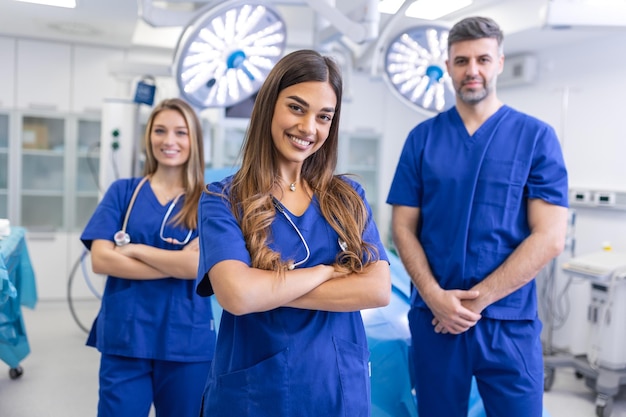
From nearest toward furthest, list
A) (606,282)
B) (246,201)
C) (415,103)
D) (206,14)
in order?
(246,201), (206,14), (415,103), (606,282)

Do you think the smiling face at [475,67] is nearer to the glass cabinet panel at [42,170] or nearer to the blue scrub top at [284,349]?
the blue scrub top at [284,349]

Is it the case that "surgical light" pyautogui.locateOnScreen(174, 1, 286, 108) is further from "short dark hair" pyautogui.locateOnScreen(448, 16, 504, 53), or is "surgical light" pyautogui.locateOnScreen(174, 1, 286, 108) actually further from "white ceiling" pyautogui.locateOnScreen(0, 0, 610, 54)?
"white ceiling" pyautogui.locateOnScreen(0, 0, 610, 54)

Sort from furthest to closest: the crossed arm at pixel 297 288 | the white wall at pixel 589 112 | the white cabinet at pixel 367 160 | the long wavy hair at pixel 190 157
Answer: the white cabinet at pixel 367 160 < the white wall at pixel 589 112 < the long wavy hair at pixel 190 157 < the crossed arm at pixel 297 288

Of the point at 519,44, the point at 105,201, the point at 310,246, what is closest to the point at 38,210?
the point at 105,201

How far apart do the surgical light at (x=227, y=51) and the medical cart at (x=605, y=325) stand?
2.10m

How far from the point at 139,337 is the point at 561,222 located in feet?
3.96

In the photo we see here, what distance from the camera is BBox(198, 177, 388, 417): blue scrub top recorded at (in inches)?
41.6

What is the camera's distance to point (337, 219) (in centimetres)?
117

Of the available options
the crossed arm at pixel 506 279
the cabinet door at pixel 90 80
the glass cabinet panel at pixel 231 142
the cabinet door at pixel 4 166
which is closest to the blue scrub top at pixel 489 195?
the crossed arm at pixel 506 279

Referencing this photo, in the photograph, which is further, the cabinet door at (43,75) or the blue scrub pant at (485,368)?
the cabinet door at (43,75)

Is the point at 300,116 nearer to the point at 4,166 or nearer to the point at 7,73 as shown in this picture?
the point at 7,73

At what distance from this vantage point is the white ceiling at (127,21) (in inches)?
139

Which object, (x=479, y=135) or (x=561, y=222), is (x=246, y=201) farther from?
(x=561, y=222)

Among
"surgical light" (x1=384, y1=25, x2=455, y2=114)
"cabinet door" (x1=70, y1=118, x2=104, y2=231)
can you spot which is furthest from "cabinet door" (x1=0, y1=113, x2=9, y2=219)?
"surgical light" (x1=384, y1=25, x2=455, y2=114)
